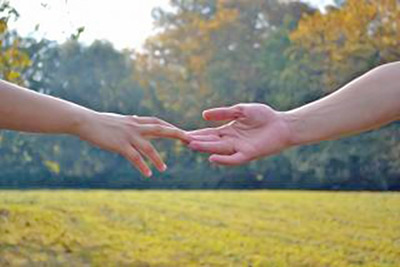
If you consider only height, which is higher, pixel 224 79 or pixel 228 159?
pixel 224 79

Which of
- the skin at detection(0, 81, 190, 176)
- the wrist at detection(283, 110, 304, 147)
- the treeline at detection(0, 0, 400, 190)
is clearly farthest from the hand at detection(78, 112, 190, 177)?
the treeline at detection(0, 0, 400, 190)

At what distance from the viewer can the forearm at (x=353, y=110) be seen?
120cm

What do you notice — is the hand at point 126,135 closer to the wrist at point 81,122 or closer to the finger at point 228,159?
the wrist at point 81,122

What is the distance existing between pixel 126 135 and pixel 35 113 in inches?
5.6

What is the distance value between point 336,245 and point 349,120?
6.85 feet

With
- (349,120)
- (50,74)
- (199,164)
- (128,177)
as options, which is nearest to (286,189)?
(199,164)

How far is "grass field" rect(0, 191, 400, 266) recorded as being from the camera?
295cm

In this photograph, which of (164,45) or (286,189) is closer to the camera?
(164,45)

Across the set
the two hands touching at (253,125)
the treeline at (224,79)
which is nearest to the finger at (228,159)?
the two hands touching at (253,125)

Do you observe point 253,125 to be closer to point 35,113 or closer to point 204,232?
point 35,113

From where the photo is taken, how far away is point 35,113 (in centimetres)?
104

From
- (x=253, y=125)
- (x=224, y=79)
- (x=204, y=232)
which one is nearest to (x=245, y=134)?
(x=253, y=125)

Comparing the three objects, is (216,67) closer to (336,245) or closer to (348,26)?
(348,26)

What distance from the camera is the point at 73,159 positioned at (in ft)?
18.1
